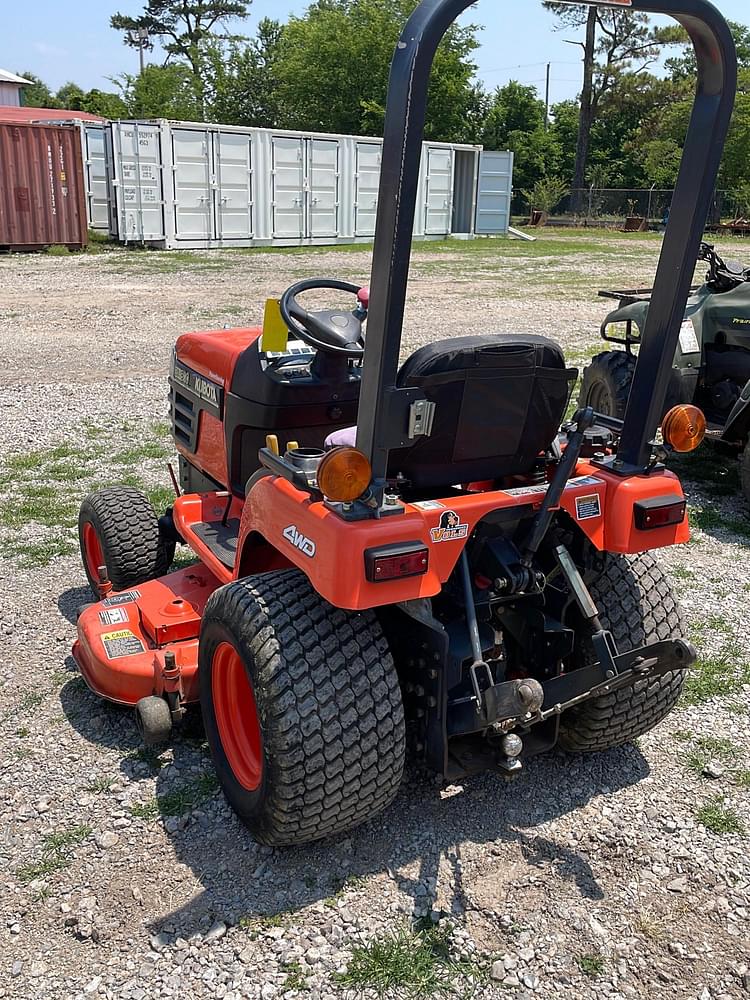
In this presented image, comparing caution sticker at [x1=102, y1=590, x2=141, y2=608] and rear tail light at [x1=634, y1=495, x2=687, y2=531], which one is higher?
rear tail light at [x1=634, y1=495, x2=687, y2=531]

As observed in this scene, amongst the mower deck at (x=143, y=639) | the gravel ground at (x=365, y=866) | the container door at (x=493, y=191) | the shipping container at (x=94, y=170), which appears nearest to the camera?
the gravel ground at (x=365, y=866)

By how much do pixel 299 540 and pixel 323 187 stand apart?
66.3 feet

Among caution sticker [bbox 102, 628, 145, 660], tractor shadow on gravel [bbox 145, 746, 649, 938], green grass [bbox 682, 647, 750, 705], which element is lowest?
green grass [bbox 682, 647, 750, 705]

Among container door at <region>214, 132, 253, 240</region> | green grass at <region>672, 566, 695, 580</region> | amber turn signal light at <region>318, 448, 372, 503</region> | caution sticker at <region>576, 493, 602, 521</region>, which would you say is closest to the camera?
amber turn signal light at <region>318, 448, 372, 503</region>

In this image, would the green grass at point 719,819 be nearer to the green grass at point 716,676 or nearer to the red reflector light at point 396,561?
the green grass at point 716,676

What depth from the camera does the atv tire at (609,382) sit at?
6449 millimetres

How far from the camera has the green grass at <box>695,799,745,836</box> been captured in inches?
118

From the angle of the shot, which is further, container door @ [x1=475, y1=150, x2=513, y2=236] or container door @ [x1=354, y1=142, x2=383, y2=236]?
container door @ [x1=475, y1=150, x2=513, y2=236]

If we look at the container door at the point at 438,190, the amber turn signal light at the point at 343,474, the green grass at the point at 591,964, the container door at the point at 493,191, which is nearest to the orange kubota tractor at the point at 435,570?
the amber turn signal light at the point at 343,474

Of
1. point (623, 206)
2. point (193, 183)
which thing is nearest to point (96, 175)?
point (193, 183)

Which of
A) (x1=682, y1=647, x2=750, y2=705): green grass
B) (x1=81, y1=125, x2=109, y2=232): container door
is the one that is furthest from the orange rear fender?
(x1=81, y1=125, x2=109, y2=232): container door

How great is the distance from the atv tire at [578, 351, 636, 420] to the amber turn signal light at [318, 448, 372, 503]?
168 inches

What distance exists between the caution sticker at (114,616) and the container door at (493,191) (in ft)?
78.6

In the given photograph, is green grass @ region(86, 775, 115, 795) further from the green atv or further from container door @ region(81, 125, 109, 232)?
container door @ region(81, 125, 109, 232)
